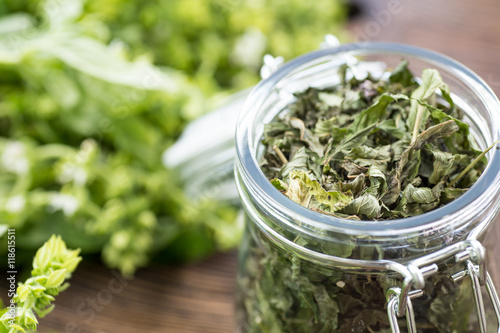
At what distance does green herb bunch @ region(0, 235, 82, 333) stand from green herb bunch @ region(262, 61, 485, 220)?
219 millimetres

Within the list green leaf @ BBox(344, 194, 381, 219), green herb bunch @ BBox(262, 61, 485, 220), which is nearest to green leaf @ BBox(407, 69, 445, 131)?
green herb bunch @ BBox(262, 61, 485, 220)

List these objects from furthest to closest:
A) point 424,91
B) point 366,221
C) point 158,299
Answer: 1. point 158,299
2. point 424,91
3. point 366,221

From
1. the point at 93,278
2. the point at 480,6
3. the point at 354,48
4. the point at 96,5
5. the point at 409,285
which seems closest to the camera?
the point at 409,285

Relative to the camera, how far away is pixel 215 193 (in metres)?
0.94

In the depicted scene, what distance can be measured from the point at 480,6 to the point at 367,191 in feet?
2.93

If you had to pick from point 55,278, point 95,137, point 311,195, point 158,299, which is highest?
point 311,195

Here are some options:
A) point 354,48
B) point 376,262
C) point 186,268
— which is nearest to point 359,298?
point 376,262

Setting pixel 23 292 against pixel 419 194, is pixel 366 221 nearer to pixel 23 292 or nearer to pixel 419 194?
pixel 419 194

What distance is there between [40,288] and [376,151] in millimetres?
331

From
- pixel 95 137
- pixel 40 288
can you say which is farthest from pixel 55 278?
pixel 95 137

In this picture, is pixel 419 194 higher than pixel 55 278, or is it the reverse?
pixel 419 194

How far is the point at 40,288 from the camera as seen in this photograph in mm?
484

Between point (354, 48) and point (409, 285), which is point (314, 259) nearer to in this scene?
point (409, 285)

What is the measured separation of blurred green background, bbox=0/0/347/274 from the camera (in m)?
0.85
